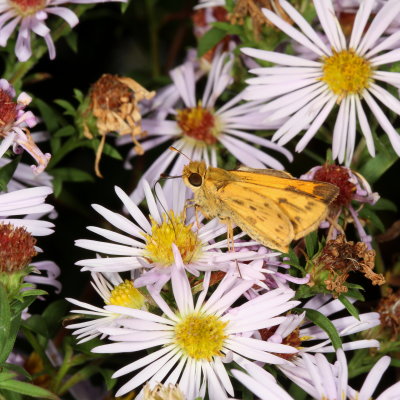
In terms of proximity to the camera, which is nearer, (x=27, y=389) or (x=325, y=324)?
(x=27, y=389)

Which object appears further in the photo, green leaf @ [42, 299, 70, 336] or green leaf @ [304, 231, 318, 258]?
green leaf @ [42, 299, 70, 336]

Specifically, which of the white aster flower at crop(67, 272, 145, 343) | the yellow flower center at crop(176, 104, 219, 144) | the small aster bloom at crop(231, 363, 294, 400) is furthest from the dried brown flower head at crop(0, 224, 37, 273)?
the yellow flower center at crop(176, 104, 219, 144)

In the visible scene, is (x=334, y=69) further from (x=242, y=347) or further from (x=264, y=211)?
(x=242, y=347)

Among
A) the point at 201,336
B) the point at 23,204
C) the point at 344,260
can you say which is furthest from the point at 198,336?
the point at 23,204

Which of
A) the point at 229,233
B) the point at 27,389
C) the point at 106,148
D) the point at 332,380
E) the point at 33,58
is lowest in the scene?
the point at 27,389

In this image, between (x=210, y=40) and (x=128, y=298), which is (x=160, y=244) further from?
(x=210, y=40)

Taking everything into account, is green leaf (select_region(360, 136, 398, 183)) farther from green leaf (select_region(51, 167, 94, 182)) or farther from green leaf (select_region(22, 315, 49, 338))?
green leaf (select_region(22, 315, 49, 338))
